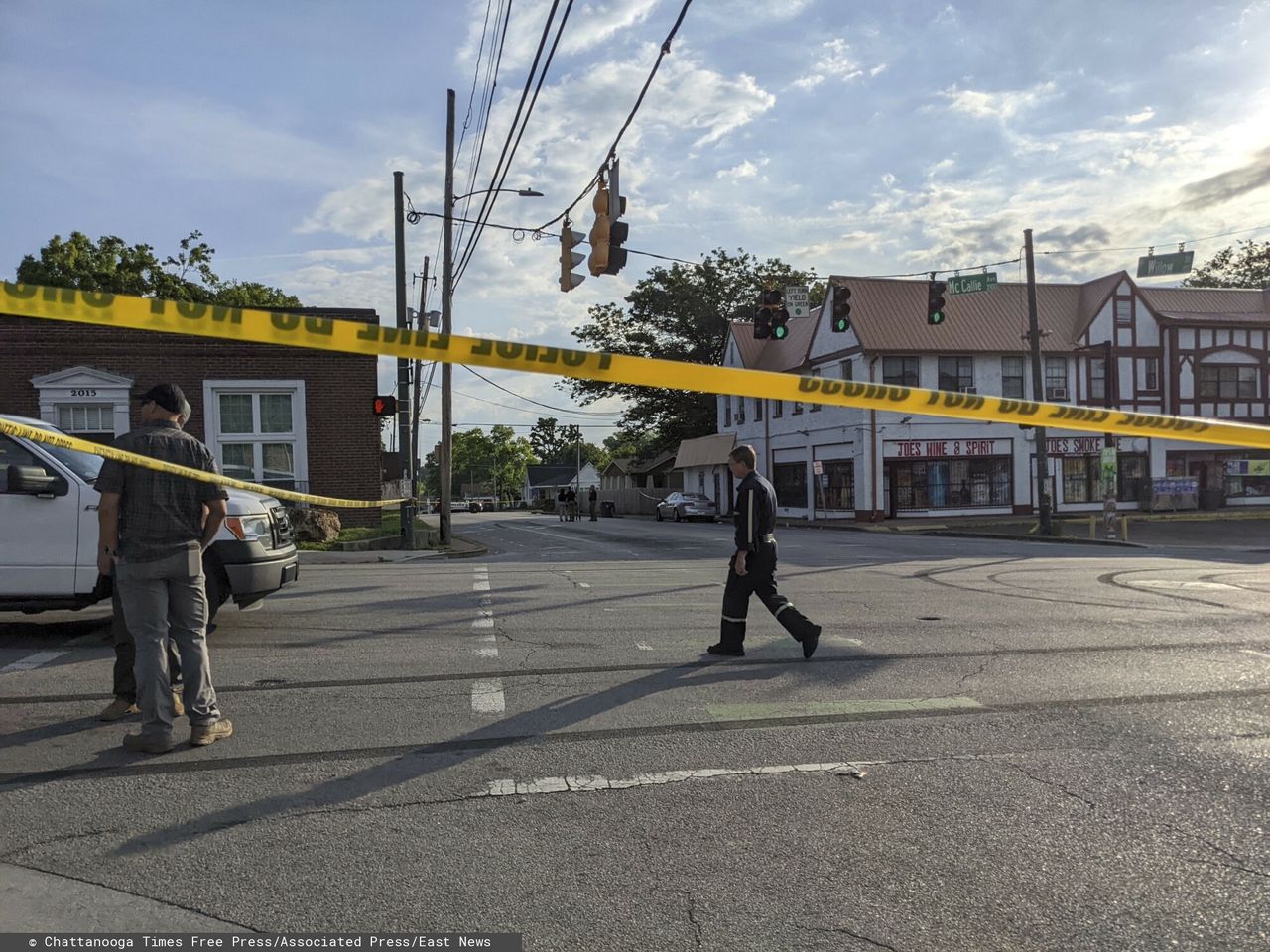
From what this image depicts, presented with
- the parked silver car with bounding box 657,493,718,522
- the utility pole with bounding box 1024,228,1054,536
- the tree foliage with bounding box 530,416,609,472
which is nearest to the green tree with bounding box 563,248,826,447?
the parked silver car with bounding box 657,493,718,522

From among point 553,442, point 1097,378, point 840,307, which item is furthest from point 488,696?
point 553,442

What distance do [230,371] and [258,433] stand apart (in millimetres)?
1511

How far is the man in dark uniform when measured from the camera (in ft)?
23.7

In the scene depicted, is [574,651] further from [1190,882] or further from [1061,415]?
[1190,882]

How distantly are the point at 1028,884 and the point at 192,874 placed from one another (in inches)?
121

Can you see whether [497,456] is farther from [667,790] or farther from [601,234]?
[667,790]

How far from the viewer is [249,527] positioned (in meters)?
7.66

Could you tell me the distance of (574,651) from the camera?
24.9ft

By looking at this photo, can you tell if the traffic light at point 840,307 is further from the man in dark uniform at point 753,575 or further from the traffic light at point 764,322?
the man in dark uniform at point 753,575

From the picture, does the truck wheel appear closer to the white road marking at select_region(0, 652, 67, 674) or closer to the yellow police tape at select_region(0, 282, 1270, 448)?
the white road marking at select_region(0, 652, 67, 674)

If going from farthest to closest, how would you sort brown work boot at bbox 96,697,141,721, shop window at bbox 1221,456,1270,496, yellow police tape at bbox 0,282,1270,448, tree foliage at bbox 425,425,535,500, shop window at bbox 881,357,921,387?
tree foliage at bbox 425,425,535,500 < shop window at bbox 1221,456,1270,496 < shop window at bbox 881,357,921,387 < brown work boot at bbox 96,697,141,721 < yellow police tape at bbox 0,282,1270,448

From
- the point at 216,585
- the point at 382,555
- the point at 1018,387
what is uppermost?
the point at 1018,387

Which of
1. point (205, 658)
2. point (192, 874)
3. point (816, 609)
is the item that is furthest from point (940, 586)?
point (192, 874)

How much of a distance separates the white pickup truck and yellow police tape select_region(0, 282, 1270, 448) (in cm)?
328
